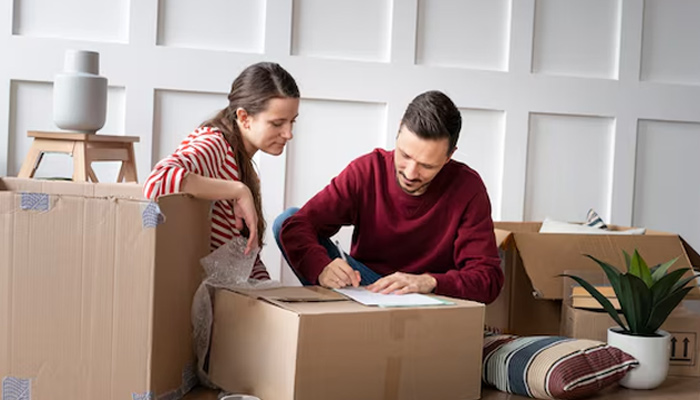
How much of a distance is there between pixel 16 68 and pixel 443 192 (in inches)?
59.2

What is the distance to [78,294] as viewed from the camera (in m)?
1.27

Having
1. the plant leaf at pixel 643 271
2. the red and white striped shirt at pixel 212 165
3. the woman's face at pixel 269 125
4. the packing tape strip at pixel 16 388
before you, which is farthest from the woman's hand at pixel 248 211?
the plant leaf at pixel 643 271

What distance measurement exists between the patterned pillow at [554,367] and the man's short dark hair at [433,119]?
0.46m

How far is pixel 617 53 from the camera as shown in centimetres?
320

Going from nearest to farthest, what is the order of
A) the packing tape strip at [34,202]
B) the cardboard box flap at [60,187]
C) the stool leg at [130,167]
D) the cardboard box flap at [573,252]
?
the packing tape strip at [34,202] < the cardboard box flap at [60,187] < the cardboard box flap at [573,252] < the stool leg at [130,167]

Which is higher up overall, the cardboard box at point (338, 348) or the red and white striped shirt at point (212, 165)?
the red and white striped shirt at point (212, 165)

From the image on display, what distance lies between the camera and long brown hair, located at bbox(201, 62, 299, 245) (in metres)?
1.90

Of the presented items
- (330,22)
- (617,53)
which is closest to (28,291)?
(330,22)

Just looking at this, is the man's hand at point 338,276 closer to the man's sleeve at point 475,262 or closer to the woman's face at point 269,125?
the man's sleeve at point 475,262

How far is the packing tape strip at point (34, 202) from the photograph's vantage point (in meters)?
1.26

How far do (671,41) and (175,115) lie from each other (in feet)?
6.39

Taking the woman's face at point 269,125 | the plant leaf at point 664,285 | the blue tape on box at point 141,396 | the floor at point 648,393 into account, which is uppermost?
the woman's face at point 269,125

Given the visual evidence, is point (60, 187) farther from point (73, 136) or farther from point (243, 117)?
point (73, 136)

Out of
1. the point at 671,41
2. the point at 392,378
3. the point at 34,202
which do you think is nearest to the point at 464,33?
the point at 671,41
